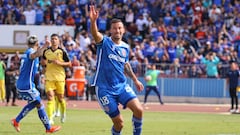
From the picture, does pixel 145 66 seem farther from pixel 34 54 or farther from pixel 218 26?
pixel 34 54

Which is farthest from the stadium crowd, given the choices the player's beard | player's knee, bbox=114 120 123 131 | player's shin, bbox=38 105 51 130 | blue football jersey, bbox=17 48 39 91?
player's knee, bbox=114 120 123 131

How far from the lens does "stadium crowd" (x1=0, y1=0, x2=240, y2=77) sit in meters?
37.7

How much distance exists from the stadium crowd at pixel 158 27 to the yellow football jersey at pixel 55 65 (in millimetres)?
15883

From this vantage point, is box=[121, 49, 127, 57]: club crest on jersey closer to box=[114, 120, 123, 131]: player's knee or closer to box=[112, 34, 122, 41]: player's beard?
box=[112, 34, 122, 41]: player's beard

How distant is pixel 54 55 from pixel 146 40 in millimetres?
19338

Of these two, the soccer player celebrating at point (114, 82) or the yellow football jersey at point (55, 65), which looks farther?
the yellow football jersey at point (55, 65)

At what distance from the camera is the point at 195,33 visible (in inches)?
1594

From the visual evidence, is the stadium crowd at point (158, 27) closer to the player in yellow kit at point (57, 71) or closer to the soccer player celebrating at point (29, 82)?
the player in yellow kit at point (57, 71)

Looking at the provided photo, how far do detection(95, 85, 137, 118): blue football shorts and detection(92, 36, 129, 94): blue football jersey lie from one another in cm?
8

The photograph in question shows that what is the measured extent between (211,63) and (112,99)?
78.0ft

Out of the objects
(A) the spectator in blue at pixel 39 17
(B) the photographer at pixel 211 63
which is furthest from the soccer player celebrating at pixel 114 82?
(A) the spectator in blue at pixel 39 17

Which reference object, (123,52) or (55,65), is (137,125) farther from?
(55,65)

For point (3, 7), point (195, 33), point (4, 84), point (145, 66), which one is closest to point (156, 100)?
point (145, 66)

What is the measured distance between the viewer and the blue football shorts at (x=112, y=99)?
13148 mm
